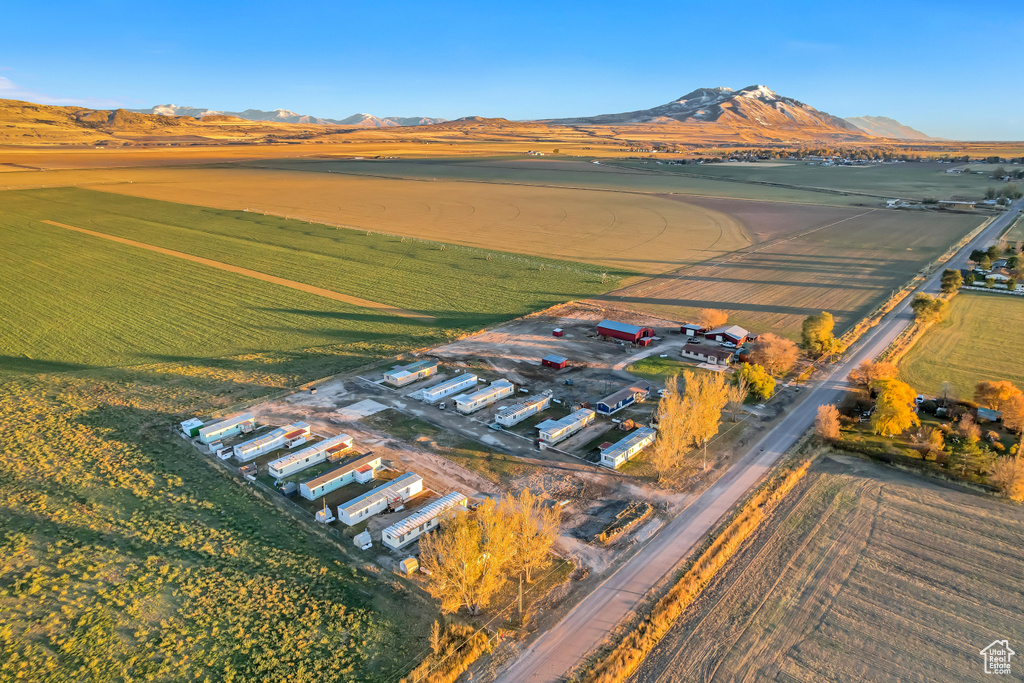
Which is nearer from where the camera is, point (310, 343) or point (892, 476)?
point (892, 476)

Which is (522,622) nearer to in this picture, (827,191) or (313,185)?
(313,185)

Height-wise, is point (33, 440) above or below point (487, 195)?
below

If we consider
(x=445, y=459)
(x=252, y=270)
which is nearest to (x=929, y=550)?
(x=445, y=459)

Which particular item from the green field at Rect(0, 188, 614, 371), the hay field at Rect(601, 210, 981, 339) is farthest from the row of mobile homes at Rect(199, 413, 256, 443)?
the hay field at Rect(601, 210, 981, 339)

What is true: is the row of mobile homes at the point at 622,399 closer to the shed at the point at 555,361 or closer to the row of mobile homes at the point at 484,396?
the shed at the point at 555,361

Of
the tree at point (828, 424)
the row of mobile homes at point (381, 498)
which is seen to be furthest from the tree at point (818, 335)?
the row of mobile homes at point (381, 498)

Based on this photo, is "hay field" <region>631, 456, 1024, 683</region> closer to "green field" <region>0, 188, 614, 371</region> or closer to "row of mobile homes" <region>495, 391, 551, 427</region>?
Answer: "row of mobile homes" <region>495, 391, 551, 427</region>
